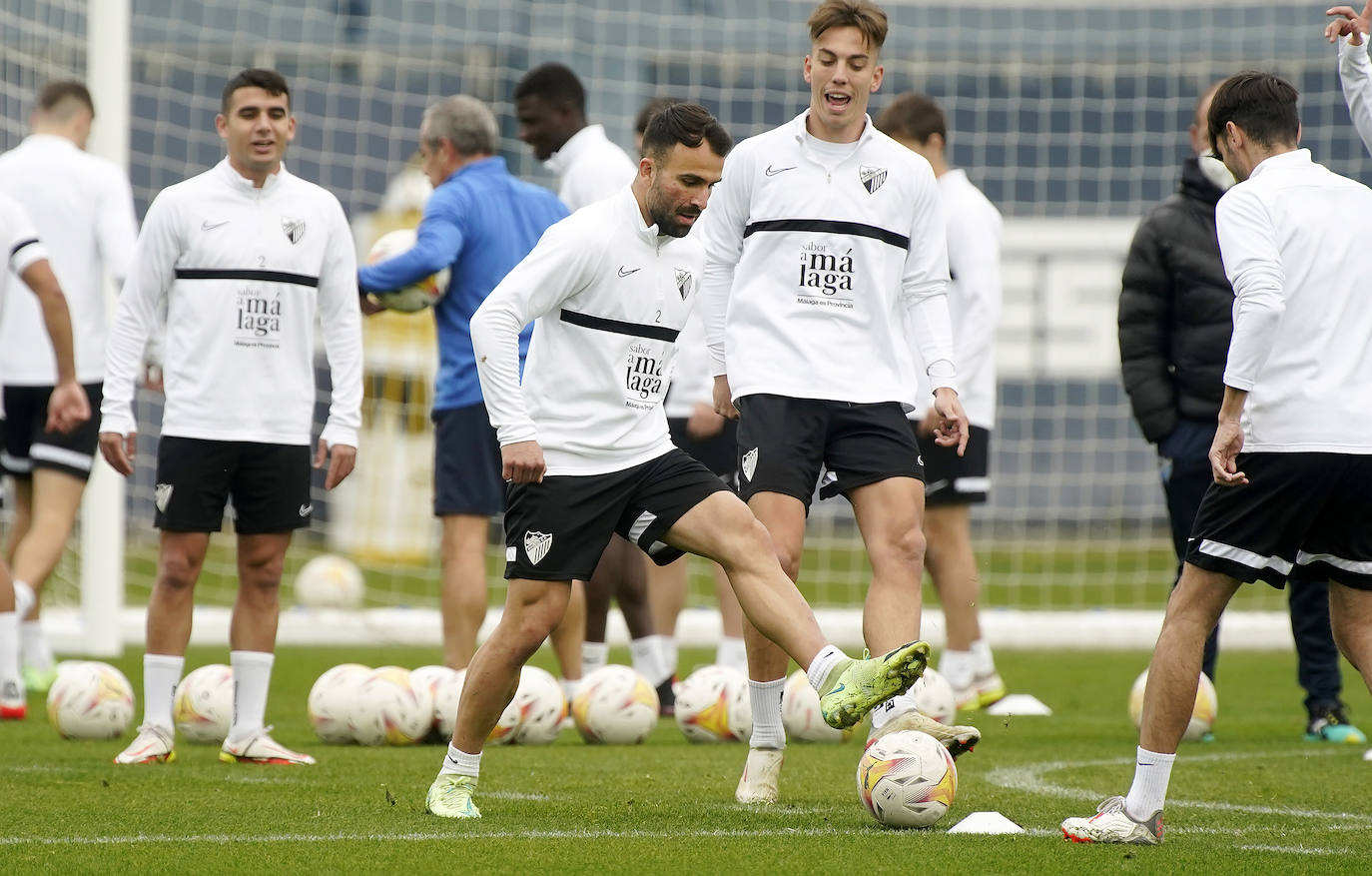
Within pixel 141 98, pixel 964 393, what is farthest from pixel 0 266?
pixel 141 98

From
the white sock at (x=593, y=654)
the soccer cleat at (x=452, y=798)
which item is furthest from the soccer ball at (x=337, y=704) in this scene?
the soccer cleat at (x=452, y=798)

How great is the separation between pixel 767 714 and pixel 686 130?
179cm

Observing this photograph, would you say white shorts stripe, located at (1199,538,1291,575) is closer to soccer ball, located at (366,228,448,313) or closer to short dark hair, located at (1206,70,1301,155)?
short dark hair, located at (1206,70,1301,155)

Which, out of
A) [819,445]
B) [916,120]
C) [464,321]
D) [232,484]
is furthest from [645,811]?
[916,120]

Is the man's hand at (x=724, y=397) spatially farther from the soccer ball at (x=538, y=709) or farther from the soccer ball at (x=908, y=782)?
the soccer ball at (x=538, y=709)

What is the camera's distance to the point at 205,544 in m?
6.56

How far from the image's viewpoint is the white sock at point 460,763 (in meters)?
5.13

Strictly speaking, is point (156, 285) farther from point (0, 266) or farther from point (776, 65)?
point (776, 65)

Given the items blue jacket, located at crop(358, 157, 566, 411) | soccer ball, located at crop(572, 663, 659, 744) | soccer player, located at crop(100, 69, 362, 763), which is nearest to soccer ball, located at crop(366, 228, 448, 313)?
blue jacket, located at crop(358, 157, 566, 411)

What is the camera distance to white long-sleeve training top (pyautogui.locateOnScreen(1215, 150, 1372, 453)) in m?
4.61

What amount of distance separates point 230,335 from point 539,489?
1.82m

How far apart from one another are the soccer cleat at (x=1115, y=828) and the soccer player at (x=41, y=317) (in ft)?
19.2

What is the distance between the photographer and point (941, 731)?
5.05m

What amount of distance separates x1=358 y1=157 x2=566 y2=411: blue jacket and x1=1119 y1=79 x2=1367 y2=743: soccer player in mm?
2537
